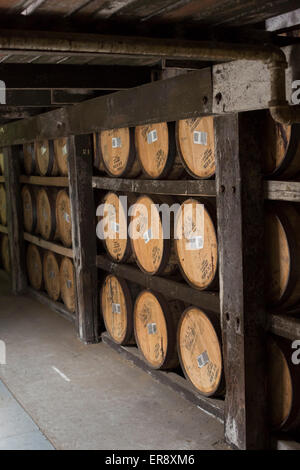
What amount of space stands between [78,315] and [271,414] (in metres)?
Result: 2.76

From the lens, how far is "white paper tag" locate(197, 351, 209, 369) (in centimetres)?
370

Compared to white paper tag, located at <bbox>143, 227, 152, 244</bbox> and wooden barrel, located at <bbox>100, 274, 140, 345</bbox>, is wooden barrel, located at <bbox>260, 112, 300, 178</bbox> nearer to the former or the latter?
white paper tag, located at <bbox>143, 227, 152, 244</bbox>

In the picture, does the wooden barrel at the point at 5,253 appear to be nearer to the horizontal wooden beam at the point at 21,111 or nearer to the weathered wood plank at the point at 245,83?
the horizontal wooden beam at the point at 21,111

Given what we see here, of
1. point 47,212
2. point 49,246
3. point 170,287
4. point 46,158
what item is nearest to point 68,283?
point 49,246

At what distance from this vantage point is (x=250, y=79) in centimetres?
289

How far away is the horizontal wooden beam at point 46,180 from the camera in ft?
19.6

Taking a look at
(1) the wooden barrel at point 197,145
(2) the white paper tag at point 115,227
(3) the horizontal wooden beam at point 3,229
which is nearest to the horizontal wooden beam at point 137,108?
(1) the wooden barrel at point 197,145

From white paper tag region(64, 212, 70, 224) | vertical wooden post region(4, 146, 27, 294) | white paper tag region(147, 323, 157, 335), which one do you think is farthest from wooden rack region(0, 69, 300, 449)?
vertical wooden post region(4, 146, 27, 294)

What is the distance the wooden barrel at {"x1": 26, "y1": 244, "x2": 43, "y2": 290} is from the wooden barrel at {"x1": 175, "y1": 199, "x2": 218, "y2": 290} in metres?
3.69

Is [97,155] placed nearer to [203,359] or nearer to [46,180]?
[46,180]

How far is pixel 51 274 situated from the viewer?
675 cm

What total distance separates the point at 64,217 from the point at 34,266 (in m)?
1.50

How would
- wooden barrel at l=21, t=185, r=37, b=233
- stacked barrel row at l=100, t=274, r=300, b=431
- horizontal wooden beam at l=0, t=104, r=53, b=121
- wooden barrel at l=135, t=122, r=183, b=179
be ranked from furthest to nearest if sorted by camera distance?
wooden barrel at l=21, t=185, r=37, b=233, horizontal wooden beam at l=0, t=104, r=53, b=121, wooden barrel at l=135, t=122, r=183, b=179, stacked barrel row at l=100, t=274, r=300, b=431

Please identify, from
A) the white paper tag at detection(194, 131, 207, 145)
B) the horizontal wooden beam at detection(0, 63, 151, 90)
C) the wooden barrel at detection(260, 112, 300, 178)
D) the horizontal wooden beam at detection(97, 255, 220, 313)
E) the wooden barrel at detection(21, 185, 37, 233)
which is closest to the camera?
the wooden barrel at detection(260, 112, 300, 178)
